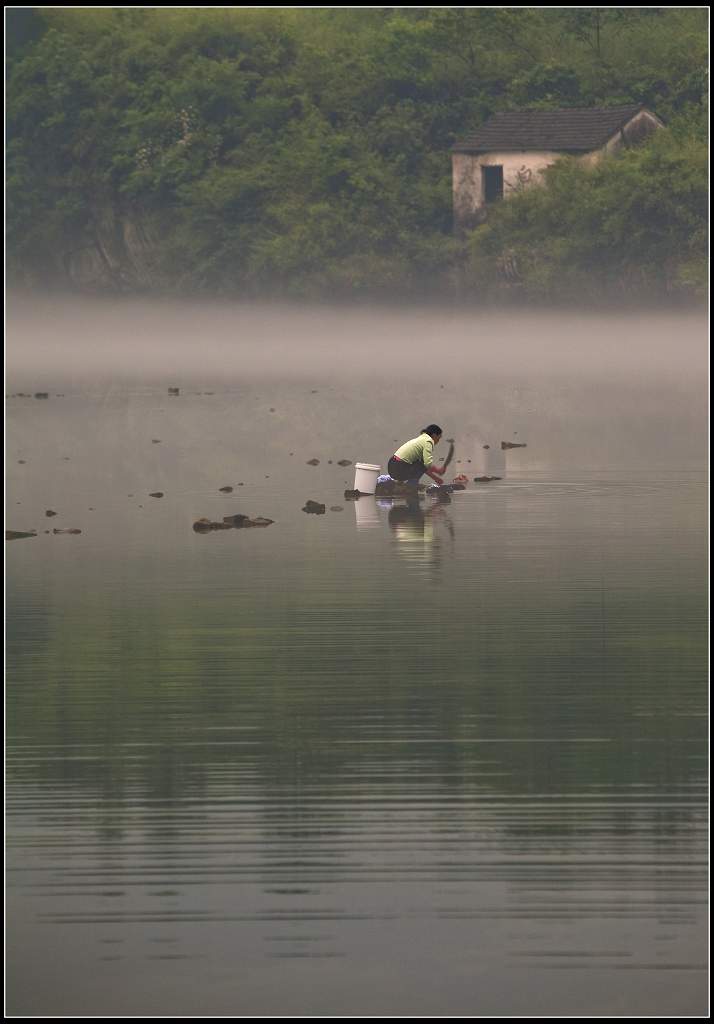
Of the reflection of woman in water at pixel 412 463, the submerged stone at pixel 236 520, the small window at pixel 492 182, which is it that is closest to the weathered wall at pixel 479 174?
the small window at pixel 492 182

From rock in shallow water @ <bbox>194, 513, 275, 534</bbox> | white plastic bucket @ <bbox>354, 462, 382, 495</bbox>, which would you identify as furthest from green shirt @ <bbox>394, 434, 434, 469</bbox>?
rock in shallow water @ <bbox>194, 513, 275, 534</bbox>

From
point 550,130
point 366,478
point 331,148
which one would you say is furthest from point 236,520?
point 331,148

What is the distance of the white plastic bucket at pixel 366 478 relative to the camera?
2900cm

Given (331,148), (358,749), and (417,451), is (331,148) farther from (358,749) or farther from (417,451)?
(358,749)

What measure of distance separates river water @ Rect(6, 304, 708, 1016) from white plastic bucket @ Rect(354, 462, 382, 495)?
2.69 ft

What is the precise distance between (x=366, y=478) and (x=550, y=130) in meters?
63.5

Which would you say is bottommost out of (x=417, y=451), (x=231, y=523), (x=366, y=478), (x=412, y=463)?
(x=231, y=523)

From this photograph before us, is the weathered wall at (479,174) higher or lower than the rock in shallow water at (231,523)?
higher

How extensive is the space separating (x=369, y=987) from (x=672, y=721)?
202 inches

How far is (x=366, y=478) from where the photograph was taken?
1150 inches

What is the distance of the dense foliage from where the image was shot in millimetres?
88875

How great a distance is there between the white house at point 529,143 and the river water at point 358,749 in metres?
58.9

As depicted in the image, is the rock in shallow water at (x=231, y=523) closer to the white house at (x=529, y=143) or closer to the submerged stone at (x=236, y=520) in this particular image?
the submerged stone at (x=236, y=520)

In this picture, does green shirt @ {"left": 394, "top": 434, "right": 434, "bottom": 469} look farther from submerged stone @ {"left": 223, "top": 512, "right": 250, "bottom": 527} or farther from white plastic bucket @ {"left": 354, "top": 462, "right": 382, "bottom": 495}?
submerged stone @ {"left": 223, "top": 512, "right": 250, "bottom": 527}
